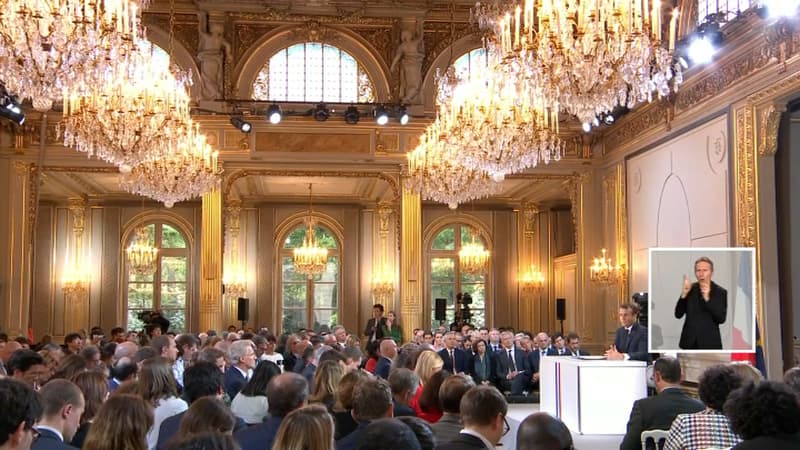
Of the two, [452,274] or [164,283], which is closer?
[164,283]

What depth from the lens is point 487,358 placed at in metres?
14.5

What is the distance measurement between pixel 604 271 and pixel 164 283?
1194 centimetres

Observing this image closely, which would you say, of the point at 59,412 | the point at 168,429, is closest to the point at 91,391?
the point at 168,429

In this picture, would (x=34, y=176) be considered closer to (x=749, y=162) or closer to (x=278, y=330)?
(x=278, y=330)

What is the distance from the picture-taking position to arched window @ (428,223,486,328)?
24797 mm

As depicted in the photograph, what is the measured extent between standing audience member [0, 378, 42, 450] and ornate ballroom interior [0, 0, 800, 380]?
17.3ft

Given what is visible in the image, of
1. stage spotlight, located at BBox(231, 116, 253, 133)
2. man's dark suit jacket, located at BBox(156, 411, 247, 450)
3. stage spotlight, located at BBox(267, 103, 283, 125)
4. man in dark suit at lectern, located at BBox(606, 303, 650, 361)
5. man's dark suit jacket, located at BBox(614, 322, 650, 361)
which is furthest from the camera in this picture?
stage spotlight, located at BBox(267, 103, 283, 125)

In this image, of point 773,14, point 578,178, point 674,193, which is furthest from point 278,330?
point 773,14

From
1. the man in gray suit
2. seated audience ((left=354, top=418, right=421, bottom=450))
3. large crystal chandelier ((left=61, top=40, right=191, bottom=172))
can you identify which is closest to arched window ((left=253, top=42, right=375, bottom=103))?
large crystal chandelier ((left=61, top=40, right=191, bottom=172))

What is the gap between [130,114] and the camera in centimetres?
1143

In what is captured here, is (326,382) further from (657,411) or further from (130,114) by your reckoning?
(130,114)

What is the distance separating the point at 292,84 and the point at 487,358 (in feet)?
24.7

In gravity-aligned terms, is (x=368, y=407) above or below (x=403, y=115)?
below

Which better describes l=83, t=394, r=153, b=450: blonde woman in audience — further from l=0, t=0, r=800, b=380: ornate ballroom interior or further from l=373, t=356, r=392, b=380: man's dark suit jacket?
l=373, t=356, r=392, b=380: man's dark suit jacket
